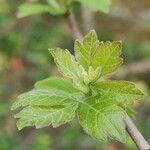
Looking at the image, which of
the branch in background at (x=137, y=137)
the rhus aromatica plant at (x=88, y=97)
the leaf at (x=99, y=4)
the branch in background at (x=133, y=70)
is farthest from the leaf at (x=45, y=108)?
the branch in background at (x=133, y=70)

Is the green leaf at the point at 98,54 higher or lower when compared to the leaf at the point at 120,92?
higher

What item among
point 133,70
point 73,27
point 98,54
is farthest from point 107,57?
point 133,70

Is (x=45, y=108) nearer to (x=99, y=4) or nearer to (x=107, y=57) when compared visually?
(x=107, y=57)

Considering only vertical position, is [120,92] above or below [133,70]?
below

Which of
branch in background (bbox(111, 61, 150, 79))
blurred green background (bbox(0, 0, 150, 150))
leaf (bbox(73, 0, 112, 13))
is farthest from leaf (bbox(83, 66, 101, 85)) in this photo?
branch in background (bbox(111, 61, 150, 79))

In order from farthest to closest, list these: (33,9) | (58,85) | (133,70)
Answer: (133,70) → (33,9) → (58,85)

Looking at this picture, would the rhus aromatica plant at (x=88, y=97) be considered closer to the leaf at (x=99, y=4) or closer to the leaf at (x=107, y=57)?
the leaf at (x=107, y=57)

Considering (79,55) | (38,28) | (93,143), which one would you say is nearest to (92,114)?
(79,55)

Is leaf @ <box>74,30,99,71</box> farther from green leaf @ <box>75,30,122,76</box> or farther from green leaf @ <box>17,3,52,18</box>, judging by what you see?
green leaf @ <box>17,3,52,18</box>
